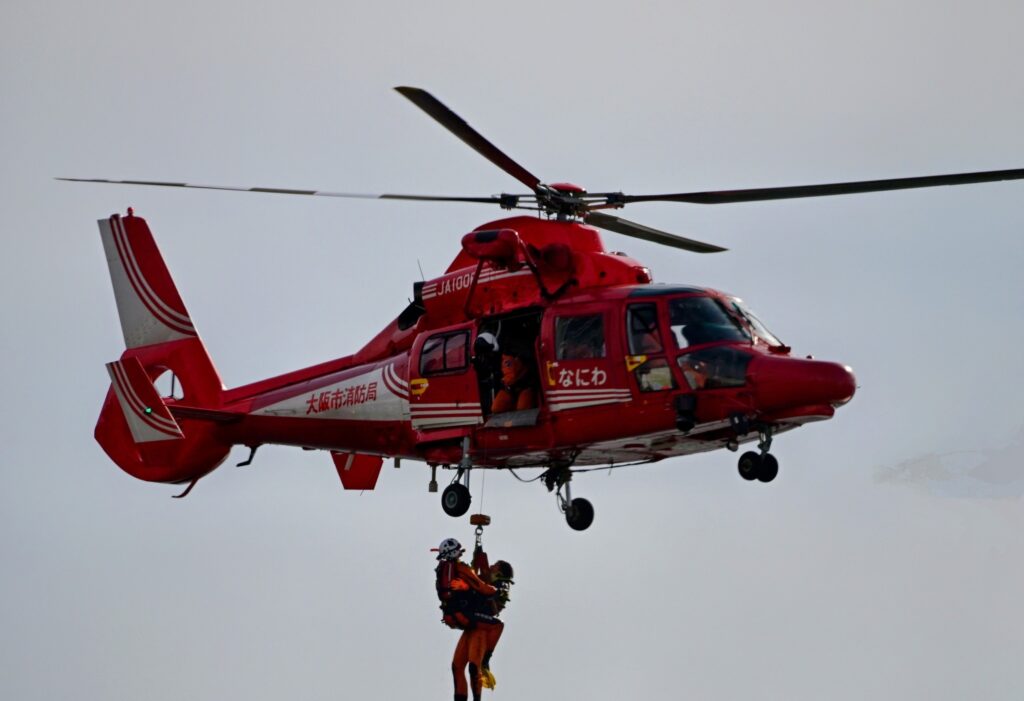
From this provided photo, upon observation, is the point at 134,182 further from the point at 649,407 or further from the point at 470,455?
the point at 649,407

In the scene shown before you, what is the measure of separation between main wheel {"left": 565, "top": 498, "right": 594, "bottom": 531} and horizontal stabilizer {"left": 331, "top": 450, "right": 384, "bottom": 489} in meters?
3.29

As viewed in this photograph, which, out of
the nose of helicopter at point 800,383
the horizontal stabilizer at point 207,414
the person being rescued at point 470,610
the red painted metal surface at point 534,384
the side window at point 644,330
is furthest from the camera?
the horizontal stabilizer at point 207,414

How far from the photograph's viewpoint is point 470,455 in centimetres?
2292

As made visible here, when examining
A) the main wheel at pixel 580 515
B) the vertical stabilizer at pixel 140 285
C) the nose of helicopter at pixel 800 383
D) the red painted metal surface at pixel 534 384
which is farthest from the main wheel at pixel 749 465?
the vertical stabilizer at pixel 140 285

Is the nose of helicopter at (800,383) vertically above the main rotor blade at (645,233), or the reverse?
the main rotor blade at (645,233)

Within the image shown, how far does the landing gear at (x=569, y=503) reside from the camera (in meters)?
23.5

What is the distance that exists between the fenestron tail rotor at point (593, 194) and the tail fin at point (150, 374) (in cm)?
339

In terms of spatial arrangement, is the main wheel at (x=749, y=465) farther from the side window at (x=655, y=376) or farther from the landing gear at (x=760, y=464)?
the side window at (x=655, y=376)

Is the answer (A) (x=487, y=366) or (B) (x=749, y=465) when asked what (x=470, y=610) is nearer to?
(A) (x=487, y=366)

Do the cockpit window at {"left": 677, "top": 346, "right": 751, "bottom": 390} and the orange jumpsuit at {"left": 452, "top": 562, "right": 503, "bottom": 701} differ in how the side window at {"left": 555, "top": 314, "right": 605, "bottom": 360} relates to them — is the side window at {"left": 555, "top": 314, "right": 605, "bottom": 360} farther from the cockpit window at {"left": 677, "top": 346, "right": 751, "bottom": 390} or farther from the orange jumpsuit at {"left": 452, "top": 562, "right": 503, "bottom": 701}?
the orange jumpsuit at {"left": 452, "top": 562, "right": 503, "bottom": 701}

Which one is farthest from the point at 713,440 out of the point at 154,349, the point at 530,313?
the point at 154,349

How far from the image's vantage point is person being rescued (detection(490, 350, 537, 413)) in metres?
22.2

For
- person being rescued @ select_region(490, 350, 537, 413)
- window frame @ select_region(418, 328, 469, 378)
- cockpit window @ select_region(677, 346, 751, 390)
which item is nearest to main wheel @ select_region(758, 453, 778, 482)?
cockpit window @ select_region(677, 346, 751, 390)

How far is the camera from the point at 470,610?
23.5 meters
